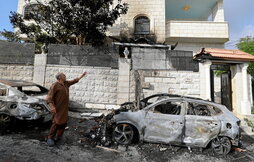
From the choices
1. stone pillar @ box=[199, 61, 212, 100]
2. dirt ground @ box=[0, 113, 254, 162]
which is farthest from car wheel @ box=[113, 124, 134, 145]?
stone pillar @ box=[199, 61, 212, 100]

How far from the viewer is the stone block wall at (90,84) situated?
272 inches

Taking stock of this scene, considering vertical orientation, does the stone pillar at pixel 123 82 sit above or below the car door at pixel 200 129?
above

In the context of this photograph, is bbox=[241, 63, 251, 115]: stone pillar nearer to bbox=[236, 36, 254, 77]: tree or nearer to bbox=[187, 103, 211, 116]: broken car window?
bbox=[236, 36, 254, 77]: tree

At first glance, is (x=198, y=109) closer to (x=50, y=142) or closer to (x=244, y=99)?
(x=50, y=142)

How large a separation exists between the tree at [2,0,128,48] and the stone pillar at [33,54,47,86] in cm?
208

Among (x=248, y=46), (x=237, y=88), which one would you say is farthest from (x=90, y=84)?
(x=248, y=46)

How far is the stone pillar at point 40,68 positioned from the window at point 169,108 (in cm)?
593

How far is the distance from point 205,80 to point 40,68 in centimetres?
816

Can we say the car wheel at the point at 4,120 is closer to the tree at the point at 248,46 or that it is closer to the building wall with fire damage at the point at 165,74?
the building wall with fire damage at the point at 165,74

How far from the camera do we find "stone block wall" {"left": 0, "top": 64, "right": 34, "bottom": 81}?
693 cm

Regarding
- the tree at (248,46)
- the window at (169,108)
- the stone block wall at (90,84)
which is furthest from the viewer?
the tree at (248,46)

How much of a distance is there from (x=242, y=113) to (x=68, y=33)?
10313 millimetres

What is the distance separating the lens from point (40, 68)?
6.94 meters

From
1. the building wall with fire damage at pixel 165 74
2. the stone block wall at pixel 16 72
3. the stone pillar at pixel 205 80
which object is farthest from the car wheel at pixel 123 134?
the stone block wall at pixel 16 72
